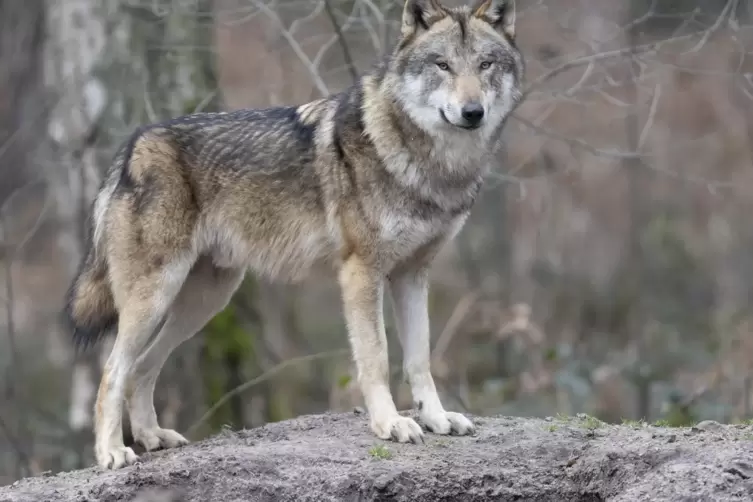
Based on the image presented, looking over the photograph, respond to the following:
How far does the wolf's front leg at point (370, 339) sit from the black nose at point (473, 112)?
923 millimetres

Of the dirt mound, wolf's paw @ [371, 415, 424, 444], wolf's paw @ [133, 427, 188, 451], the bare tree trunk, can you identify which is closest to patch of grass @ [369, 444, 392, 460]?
the dirt mound

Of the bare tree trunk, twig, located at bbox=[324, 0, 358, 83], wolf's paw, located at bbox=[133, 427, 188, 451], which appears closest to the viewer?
wolf's paw, located at bbox=[133, 427, 188, 451]

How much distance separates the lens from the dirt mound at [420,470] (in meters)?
4.27

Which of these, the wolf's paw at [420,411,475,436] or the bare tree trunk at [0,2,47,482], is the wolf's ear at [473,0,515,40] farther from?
the bare tree trunk at [0,2,47,482]

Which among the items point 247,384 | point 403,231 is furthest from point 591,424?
point 247,384

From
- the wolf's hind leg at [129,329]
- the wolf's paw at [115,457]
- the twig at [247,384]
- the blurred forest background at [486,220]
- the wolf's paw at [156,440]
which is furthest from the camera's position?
the blurred forest background at [486,220]

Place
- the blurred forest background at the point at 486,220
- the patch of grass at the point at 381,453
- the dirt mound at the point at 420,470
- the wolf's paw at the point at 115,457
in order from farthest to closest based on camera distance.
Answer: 1. the blurred forest background at the point at 486,220
2. the wolf's paw at the point at 115,457
3. the patch of grass at the point at 381,453
4. the dirt mound at the point at 420,470

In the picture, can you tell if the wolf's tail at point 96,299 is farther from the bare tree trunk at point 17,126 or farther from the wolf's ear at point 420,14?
the bare tree trunk at point 17,126

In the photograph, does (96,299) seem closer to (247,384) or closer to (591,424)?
(247,384)

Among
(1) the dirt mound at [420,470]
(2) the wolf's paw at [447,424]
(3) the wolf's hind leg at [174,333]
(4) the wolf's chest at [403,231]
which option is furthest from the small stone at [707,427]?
(3) the wolf's hind leg at [174,333]

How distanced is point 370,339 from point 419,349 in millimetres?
348

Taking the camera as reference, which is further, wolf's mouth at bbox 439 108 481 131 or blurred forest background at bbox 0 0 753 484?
blurred forest background at bbox 0 0 753 484

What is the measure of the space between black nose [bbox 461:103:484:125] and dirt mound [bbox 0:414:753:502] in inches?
63.4

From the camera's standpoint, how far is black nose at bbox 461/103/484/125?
4.75 meters
